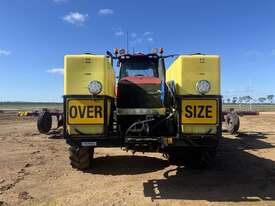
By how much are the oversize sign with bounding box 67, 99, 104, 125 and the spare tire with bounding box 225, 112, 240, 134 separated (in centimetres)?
1071

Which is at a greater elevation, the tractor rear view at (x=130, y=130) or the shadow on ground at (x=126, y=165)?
the tractor rear view at (x=130, y=130)

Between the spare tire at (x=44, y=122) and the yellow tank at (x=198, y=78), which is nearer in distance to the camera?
the yellow tank at (x=198, y=78)

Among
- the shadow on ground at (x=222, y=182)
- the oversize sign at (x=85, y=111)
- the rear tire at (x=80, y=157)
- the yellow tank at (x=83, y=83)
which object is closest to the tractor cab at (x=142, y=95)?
the oversize sign at (x=85, y=111)

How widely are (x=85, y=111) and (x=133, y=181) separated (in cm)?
172

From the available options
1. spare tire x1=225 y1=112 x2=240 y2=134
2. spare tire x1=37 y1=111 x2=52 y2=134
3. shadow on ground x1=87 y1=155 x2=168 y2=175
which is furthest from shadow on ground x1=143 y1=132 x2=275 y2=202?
spare tire x1=37 y1=111 x2=52 y2=134

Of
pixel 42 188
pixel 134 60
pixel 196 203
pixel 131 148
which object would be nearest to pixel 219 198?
pixel 196 203

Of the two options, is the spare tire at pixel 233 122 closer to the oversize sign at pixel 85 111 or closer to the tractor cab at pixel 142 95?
the tractor cab at pixel 142 95

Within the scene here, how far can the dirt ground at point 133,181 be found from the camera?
6.46 metres

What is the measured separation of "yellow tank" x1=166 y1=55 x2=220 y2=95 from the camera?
7.52 m

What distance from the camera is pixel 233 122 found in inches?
676

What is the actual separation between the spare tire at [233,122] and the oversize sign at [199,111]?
994 cm

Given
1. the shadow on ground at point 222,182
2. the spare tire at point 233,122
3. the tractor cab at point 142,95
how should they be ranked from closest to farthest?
the shadow on ground at point 222,182
the tractor cab at point 142,95
the spare tire at point 233,122

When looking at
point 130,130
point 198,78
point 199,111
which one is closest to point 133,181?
point 130,130

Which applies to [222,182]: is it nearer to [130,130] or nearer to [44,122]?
[130,130]
